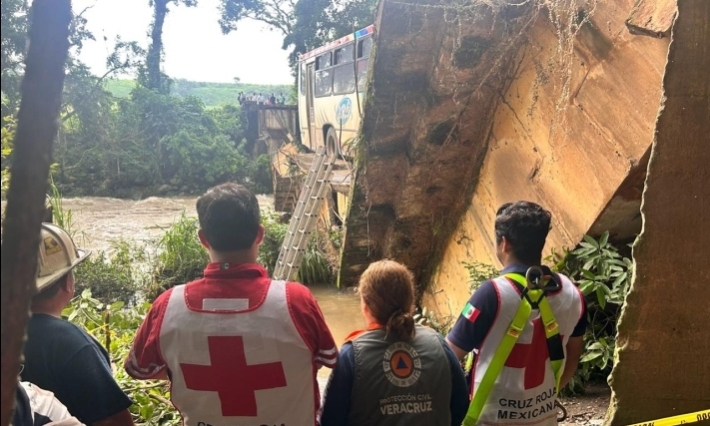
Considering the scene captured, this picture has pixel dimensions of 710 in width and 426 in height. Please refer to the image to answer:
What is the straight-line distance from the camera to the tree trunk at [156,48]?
73.8 ft

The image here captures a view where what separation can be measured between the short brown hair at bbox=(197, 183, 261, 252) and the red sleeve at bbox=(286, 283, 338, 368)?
221 millimetres

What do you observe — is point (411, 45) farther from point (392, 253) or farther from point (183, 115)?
point (183, 115)

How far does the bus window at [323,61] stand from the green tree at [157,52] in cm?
1168

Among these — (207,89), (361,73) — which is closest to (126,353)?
(361,73)

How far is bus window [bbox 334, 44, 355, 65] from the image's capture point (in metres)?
10.8

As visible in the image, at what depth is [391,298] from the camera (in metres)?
1.79

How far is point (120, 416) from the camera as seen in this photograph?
5.69 feet

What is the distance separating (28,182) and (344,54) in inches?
439

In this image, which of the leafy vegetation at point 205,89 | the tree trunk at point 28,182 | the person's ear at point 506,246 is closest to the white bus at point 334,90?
the person's ear at point 506,246

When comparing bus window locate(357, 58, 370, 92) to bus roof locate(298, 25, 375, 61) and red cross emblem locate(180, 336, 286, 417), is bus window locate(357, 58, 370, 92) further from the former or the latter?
red cross emblem locate(180, 336, 286, 417)

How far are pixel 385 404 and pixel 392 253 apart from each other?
3.98 metres

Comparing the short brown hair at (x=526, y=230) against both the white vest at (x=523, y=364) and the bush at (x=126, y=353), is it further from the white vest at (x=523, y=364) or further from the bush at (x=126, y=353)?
the bush at (x=126, y=353)

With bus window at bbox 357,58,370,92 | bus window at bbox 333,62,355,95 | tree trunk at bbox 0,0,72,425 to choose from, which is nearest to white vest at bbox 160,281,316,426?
tree trunk at bbox 0,0,72,425

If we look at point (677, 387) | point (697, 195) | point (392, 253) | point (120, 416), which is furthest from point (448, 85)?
point (120, 416)
